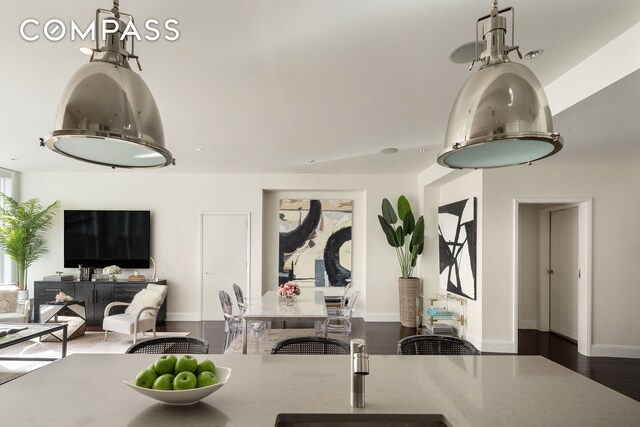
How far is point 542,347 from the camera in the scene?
17.5ft

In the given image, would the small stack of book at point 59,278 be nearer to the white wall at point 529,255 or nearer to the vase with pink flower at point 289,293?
the vase with pink flower at point 289,293

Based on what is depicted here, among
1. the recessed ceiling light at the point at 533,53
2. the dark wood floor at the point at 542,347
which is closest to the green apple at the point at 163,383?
the recessed ceiling light at the point at 533,53

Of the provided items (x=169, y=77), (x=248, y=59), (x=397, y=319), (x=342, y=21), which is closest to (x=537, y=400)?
(x=342, y=21)

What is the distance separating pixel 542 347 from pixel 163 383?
18.7 ft

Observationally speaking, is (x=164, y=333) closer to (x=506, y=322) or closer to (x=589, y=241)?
(x=506, y=322)

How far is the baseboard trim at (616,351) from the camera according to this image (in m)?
4.76

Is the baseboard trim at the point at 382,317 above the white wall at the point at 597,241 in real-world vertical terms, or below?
below

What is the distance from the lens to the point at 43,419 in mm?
1205

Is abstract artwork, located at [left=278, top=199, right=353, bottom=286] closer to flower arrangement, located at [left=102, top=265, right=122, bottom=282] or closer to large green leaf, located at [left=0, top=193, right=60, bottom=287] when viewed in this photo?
flower arrangement, located at [left=102, top=265, right=122, bottom=282]

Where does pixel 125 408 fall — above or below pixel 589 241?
below

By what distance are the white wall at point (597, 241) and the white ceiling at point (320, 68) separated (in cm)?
36

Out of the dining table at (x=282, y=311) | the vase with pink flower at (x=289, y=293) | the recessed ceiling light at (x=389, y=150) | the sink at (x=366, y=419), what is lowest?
the dining table at (x=282, y=311)

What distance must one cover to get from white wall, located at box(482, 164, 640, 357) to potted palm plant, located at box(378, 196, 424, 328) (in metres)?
1.58

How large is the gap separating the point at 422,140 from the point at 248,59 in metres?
2.62
